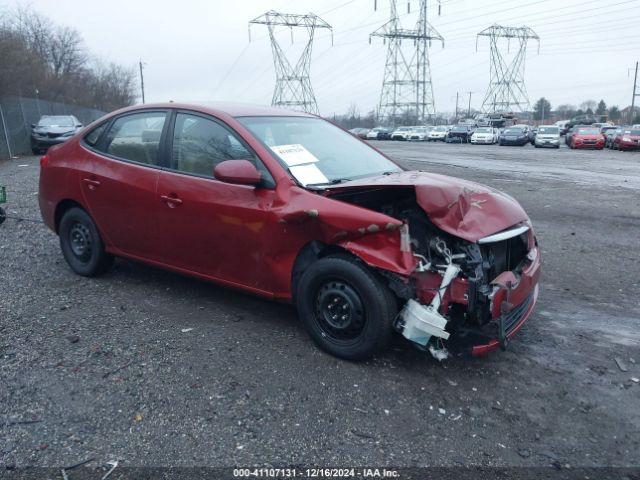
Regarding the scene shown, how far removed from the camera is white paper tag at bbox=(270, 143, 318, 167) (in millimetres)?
4023

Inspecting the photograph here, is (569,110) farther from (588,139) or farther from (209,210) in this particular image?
(209,210)

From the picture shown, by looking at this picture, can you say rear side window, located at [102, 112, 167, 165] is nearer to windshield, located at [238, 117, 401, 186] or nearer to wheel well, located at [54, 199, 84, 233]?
wheel well, located at [54, 199, 84, 233]

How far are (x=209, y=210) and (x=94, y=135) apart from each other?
1884mm

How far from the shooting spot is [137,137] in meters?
4.79

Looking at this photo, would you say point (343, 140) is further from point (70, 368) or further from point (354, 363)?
point (70, 368)

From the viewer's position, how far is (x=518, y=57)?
7644cm

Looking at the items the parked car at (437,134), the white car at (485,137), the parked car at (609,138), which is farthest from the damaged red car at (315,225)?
the parked car at (437,134)

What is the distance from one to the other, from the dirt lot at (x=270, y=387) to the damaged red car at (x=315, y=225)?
302mm

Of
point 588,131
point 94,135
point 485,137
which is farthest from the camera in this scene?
point 485,137

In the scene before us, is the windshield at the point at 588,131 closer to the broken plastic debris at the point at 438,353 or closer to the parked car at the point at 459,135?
the parked car at the point at 459,135

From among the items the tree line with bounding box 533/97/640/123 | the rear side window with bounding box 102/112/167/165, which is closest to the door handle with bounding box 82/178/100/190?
the rear side window with bounding box 102/112/167/165

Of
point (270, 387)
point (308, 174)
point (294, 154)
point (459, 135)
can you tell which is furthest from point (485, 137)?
point (270, 387)

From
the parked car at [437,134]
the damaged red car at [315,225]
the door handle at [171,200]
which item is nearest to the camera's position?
the damaged red car at [315,225]

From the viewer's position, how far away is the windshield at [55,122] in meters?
22.1
